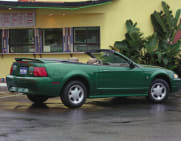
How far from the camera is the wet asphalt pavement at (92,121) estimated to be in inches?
243

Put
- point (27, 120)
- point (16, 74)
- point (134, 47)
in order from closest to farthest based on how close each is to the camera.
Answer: point (27, 120) < point (16, 74) < point (134, 47)

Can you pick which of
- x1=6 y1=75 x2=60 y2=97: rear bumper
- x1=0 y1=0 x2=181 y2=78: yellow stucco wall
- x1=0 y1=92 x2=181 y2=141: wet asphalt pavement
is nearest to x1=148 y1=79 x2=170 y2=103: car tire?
x1=0 y1=92 x2=181 y2=141: wet asphalt pavement

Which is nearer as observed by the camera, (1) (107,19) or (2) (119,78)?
(2) (119,78)

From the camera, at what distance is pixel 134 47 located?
1606cm

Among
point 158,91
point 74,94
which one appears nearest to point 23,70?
point 74,94

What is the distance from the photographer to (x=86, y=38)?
1688 cm

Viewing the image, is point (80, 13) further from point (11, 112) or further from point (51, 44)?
point (11, 112)

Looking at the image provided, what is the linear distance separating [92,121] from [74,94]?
1.78 metres

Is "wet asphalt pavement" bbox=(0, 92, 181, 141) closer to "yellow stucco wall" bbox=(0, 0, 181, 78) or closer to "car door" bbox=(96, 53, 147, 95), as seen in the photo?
"car door" bbox=(96, 53, 147, 95)

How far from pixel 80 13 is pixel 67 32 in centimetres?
102

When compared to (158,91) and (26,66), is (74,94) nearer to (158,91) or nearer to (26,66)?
(26,66)

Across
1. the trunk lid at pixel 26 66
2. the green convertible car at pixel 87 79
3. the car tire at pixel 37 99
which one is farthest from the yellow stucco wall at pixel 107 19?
the trunk lid at pixel 26 66

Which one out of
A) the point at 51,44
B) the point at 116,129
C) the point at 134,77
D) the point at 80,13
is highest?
the point at 80,13

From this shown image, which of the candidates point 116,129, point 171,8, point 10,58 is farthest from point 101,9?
point 116,129
